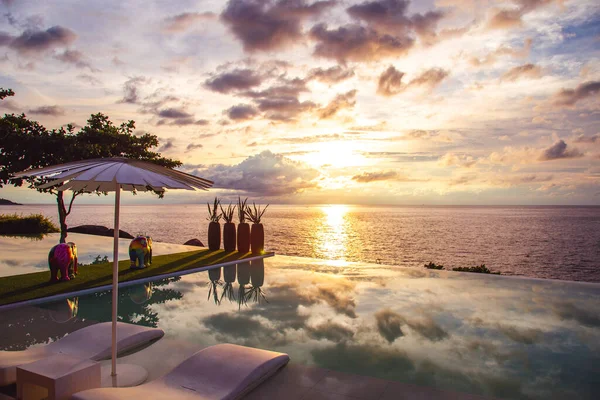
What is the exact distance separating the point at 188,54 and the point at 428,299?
9504 millimetres

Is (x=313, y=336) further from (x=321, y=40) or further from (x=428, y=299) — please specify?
(x=321, y=40)

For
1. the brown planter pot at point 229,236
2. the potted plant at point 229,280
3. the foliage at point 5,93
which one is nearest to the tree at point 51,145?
the foliage at point 5,93

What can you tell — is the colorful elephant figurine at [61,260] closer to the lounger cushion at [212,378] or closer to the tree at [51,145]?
the lounger cushion at [212,378]

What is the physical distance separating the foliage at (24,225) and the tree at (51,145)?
167 inches

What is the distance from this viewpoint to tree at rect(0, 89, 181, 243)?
15914 mm

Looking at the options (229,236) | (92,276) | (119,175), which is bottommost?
(92,276)

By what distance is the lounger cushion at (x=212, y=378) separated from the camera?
10.9ft

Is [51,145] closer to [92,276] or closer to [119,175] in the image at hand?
[92,276]

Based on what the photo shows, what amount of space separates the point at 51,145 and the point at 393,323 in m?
15.7

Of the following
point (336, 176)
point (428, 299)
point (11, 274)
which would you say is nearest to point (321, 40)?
point (428, 299)

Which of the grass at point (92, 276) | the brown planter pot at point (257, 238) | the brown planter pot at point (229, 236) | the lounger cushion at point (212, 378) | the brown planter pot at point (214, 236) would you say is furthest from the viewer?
the brown planter pot at point (214, 236)

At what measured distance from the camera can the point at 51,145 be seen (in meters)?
16.4

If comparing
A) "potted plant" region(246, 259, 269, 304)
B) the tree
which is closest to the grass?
"potted plant" region(246, 259, 269, 304)

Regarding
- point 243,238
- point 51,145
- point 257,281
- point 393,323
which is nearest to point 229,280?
point 257,281
